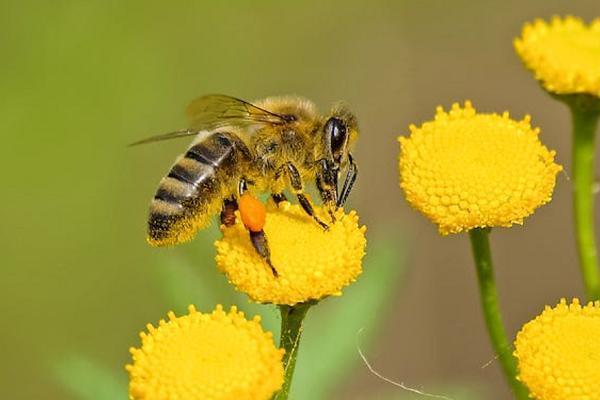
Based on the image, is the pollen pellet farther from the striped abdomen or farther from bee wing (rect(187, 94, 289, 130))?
bee wing (rect(187, 94, 289, 130))

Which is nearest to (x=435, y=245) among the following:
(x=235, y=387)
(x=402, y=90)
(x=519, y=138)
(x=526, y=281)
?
(x=526, y=281)

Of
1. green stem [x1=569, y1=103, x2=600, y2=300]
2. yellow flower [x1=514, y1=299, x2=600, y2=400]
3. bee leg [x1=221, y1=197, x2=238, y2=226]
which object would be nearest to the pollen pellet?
bee leg [x1=221, y1=197, x2=238, y2=226]

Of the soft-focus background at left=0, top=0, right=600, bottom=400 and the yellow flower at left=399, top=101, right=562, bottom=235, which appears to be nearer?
the yellow flower at left=399, top=101, right=562, bottom=235

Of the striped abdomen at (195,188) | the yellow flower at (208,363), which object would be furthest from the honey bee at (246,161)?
the yellow flower at (208,363)

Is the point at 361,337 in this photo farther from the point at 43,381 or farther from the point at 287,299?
the point at 43,381

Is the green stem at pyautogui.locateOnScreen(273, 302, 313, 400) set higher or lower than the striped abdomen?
lower

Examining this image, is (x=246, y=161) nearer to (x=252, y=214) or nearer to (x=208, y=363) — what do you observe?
(x=252, y=214)
